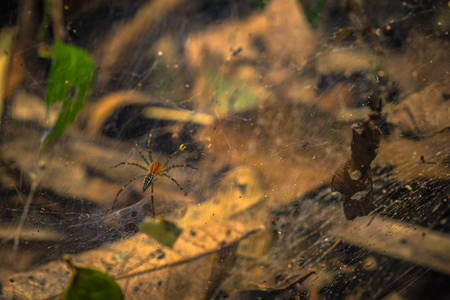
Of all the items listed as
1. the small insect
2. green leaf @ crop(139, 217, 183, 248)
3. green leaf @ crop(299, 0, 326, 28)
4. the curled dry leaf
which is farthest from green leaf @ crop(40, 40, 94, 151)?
the curled dry leaf

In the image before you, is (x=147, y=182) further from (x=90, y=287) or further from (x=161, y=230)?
(x=90, y=287)

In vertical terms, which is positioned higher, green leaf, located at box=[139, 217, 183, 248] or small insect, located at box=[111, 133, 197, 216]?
small insect, located at box=[111, 133, 197, 216]

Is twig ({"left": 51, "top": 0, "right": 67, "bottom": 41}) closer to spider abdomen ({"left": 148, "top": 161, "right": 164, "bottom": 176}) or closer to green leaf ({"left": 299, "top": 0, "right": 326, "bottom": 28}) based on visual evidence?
spider abdomen ({"left": 148, "top": 161, "right": 164, "bottom": 176})

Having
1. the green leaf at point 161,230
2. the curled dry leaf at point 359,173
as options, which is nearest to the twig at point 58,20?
the green leaf at point 161,230

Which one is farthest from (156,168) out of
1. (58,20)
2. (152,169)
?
(58,20)

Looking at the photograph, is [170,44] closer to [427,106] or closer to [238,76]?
[238,76]

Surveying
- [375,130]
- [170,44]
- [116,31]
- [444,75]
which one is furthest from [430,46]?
[116,31]

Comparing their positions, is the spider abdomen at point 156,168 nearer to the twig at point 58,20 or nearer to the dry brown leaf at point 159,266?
the dry brown leaf at point 159,266
